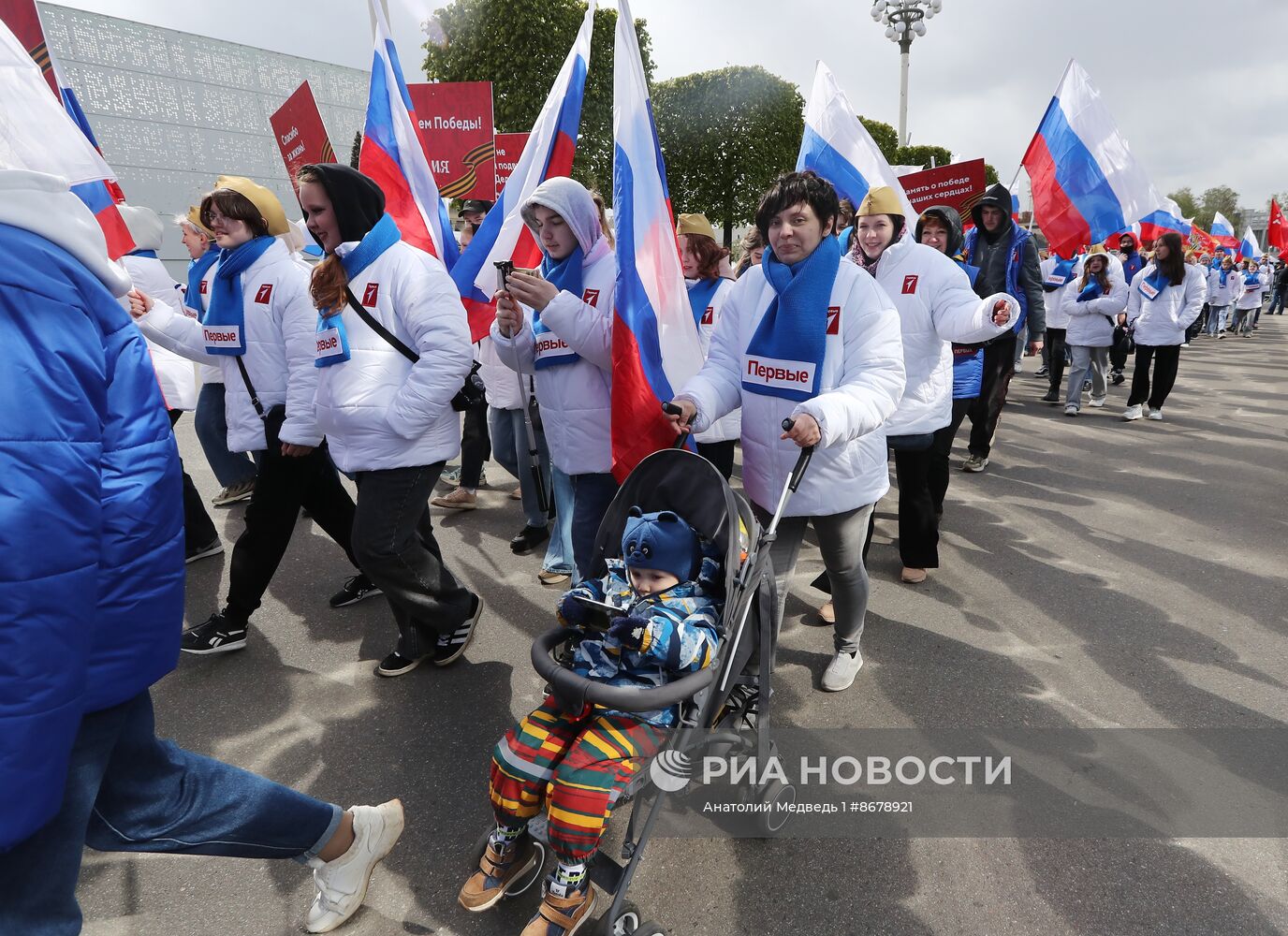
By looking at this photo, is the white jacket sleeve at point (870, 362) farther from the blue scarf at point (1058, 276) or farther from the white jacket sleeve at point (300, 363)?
the blue scarf at point (1058, 276)

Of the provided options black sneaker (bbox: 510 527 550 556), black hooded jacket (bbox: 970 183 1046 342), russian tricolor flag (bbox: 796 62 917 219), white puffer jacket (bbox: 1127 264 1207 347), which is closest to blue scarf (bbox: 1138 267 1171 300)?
white puffer jacket (bbox: 1127 264 1207 347)

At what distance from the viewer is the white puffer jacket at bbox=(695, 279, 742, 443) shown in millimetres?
4004

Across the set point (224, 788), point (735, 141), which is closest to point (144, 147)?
point (735, 141)

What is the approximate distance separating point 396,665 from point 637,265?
6.75 ft

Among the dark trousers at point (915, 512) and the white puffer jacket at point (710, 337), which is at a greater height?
the white puffer jacket at point (710, 337)

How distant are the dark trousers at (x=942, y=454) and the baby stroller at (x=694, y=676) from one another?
2463mm

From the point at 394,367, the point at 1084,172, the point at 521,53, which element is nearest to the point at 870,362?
the point at 394,367

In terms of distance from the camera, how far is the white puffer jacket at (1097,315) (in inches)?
332

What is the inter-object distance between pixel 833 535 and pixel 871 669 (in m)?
0.86

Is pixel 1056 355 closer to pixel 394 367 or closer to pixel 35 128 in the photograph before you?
pixel 394 367

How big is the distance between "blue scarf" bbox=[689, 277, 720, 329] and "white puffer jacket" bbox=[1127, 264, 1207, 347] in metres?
6.34

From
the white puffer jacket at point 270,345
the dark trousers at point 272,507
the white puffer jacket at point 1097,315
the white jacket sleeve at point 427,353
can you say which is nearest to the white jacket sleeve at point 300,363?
the white puffer jacket at point 270,345

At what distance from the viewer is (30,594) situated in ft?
3.82

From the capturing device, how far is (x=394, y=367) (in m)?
2.92
